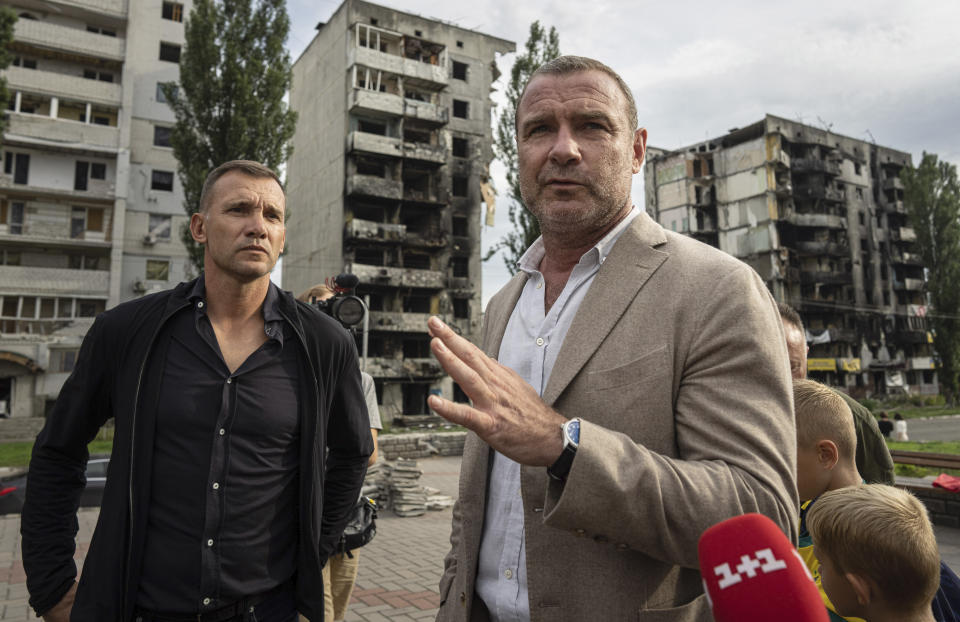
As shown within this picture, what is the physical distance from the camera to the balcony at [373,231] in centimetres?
3678

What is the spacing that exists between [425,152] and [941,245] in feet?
147

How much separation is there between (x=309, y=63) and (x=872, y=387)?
2186 inches

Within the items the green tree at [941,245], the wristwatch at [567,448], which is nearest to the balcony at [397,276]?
the wristwatch at [567,448]

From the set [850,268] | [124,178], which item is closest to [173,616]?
[124,178]

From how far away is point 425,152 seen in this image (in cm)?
3925

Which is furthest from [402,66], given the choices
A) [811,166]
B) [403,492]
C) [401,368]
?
[811,166]

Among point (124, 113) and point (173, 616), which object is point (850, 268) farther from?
point (173, 616)

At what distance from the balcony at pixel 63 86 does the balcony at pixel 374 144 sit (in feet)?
42.7

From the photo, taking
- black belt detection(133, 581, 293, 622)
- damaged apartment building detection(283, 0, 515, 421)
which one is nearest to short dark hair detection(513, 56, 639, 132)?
black belt detection(133, 581, 293, 622)

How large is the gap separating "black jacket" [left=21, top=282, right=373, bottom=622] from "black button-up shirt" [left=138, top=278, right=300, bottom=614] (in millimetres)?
61

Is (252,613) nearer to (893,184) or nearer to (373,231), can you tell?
(373,231)

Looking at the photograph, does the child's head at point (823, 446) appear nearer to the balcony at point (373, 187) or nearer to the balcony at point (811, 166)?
the balcony at point (373, 187)

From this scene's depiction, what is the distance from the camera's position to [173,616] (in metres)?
2.24

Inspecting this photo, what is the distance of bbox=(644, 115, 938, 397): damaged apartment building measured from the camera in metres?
49.5
